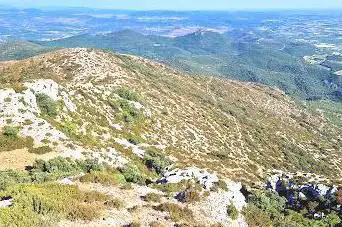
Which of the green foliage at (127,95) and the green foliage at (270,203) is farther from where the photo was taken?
the green foliage at (127,95)

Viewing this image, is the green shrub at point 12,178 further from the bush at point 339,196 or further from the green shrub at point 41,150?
the bush at point 339,196

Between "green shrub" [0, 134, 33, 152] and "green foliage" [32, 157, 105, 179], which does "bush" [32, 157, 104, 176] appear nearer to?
"green foliage" [32, 157, 105, 179]

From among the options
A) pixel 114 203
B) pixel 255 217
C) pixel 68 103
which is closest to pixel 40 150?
pixel 114 203

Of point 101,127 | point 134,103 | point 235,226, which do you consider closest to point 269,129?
point 134,103

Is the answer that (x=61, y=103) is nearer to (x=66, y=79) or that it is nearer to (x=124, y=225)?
(x=66, y=79)

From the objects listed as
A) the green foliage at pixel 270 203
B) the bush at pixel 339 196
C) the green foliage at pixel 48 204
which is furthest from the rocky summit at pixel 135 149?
the bush at pixel 339 196

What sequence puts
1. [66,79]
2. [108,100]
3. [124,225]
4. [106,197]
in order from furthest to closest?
[66,79] < [108,100] < [106,197] < [124,225]

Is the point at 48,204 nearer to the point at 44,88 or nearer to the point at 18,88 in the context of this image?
the point at 18,88
